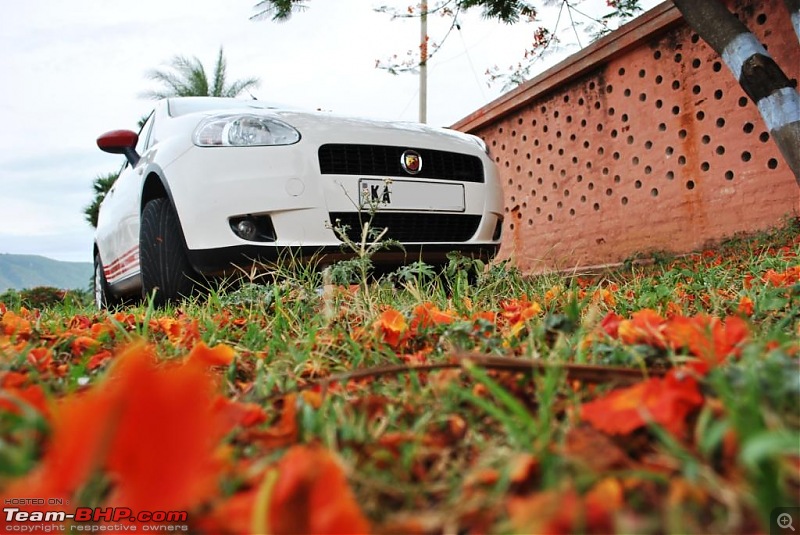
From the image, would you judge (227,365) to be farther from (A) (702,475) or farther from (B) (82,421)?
(A) (702,475)

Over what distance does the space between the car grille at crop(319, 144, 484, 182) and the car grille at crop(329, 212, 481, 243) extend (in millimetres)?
212

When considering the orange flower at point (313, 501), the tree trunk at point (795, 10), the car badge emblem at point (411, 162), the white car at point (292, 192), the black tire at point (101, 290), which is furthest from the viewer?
the black tire at point (101, 290)

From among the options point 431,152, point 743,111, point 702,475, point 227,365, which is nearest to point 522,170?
point 743,111

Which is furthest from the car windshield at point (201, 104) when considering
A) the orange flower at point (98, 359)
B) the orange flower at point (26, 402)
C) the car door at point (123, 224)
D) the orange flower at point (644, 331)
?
the orange flower at point (26, 402)

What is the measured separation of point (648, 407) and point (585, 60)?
5.76 metres

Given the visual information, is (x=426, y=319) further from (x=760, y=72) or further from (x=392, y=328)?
(x=760, y=72)

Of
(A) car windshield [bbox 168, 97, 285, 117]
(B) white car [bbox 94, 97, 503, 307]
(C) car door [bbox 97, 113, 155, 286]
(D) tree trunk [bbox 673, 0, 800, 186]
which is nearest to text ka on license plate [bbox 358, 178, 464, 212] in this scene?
(B) white car [bbox 94, 97, 503, 307]

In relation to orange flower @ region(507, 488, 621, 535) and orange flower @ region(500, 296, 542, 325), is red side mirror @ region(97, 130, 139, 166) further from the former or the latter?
orange flower @ region(507, 488, 621, 535)

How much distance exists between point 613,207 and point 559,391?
5.18 m

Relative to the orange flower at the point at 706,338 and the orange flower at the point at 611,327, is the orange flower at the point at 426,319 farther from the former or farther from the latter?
the orange flower at the point at 706,338

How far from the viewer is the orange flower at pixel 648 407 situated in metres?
0.51

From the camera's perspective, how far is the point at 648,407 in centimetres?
53

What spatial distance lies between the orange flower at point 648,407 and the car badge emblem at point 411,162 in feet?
8.13

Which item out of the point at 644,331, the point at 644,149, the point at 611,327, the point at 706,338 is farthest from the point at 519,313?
the point at 644,149
